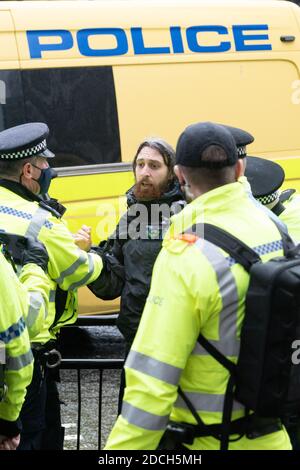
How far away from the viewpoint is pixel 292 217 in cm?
465

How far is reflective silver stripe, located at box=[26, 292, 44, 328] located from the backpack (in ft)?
3.27

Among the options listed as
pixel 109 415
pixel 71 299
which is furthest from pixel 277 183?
pixel 109 415

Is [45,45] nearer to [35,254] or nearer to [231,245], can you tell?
[35,254]

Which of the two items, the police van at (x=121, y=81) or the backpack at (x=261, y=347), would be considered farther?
the police van at (x=121, y=81)

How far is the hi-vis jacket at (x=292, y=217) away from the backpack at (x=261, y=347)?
1383 mm

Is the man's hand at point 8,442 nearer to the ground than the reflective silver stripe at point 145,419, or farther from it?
nearer to the ground

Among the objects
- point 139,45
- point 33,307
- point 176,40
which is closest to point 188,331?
point 33,307

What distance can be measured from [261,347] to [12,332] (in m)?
0.92

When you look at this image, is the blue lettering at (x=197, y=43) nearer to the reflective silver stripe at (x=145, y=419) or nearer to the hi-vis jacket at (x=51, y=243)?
the hi-vis jacket at (x=51, y=243)

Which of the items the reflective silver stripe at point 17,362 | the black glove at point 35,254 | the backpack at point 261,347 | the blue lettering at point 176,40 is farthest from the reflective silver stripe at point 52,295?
the blue lettering at point 176,40

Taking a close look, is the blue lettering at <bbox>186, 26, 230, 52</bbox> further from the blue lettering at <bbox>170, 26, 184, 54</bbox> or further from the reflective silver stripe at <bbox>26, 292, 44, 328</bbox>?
the reflective silver stripe at <bbox>26, 292, 44, 328</bbox>

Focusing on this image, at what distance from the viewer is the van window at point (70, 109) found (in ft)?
23.9

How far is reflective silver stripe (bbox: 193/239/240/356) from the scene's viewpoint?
307 cm

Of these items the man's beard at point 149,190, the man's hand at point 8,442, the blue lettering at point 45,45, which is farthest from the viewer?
the blue lettering at point 45,45
